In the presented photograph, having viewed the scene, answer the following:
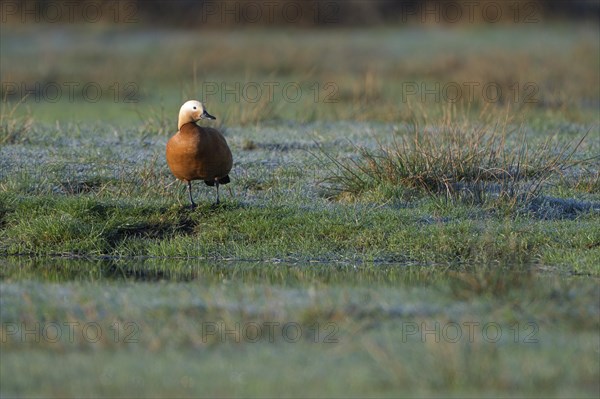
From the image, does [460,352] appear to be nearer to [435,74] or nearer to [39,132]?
[39,132]

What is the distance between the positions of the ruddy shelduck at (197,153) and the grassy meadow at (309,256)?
35 cm

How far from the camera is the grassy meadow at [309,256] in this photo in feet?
17.1

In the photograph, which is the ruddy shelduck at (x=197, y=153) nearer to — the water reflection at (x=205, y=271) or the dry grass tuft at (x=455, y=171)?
the water reflection at (x=205, y=271)

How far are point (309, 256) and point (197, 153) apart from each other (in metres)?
1.13

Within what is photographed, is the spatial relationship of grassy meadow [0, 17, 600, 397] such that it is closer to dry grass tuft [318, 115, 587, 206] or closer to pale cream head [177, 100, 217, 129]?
dry grass tuft [318, 115, 587, 206]

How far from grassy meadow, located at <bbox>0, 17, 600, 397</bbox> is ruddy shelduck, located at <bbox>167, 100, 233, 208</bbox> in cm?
35

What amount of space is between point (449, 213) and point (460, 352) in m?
3.38

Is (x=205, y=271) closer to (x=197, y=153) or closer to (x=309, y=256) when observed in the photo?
(x=309, y=256)

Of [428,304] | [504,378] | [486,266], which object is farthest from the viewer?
[486,266]

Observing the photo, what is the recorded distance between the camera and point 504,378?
507cm

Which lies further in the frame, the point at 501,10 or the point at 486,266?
the point at 501,10

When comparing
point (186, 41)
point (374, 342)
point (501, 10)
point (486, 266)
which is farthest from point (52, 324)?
point (501, 10)

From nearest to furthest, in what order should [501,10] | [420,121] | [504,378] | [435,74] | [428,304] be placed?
[504,378], [428,304], [420,121], [435,74], [501,10]

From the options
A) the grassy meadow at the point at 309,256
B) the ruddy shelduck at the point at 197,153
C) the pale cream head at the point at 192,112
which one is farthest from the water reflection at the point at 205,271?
the pale cream head at the point at 192,112
